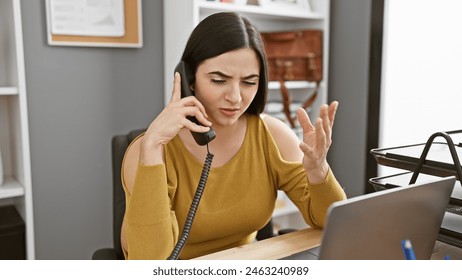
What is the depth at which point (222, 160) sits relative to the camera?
1189 millimetres

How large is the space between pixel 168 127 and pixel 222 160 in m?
0.27

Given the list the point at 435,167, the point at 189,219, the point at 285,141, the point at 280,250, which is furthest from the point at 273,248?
the point at 285,141

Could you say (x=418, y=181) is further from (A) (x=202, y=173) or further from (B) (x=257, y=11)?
(B) (x=257, y=11)

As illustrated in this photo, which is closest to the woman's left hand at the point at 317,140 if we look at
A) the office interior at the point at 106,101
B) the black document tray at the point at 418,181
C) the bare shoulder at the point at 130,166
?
the black document tray at the point at 418,181

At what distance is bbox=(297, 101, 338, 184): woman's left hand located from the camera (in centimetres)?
90

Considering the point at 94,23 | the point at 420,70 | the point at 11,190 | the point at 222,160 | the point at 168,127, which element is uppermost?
the point at 94,23

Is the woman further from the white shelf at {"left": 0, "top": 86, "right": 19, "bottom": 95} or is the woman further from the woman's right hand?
the white shelf at {"left": 0, "top": 86, "right": 19, "bottom": 95}

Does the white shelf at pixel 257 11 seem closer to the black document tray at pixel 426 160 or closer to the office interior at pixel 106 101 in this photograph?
the office interior at pixel 106 101

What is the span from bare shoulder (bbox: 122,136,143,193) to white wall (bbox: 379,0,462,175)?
1484mm

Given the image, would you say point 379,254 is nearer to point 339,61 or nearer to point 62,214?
point 62,214

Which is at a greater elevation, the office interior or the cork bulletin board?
the cork bulletin board

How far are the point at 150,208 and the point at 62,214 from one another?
1.20 meters

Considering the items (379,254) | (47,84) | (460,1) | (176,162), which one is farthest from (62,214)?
(460,1)

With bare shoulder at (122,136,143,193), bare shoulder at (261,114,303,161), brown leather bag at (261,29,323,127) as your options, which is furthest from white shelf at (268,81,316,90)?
bare shoulder at (122,136,143,193)
